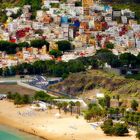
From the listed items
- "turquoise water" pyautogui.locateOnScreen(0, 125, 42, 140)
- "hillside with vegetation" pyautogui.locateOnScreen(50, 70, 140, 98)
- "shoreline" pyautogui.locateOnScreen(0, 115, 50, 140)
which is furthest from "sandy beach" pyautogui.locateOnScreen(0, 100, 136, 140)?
"hillside with vegetation" pyautogui.locateOnScreen(50, 70, 140, 98)

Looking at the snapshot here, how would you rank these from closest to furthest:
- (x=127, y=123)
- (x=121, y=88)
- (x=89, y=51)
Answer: (x=127, y=123) < (x=121, y=88) < (x=89, y=51)

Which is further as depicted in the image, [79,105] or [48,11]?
→ [48,11]

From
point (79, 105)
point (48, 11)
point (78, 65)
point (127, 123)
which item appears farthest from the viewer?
point (48, 11)

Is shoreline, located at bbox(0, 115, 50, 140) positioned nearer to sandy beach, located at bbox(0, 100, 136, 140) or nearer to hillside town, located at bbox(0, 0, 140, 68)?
sandy beach, located at bbox(0, 100, 136, 140)

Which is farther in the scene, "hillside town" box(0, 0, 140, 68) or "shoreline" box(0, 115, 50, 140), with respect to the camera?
"hillside town" box(0, 0, 140, 68)

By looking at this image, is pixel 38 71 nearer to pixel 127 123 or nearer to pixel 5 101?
pixel 5 101

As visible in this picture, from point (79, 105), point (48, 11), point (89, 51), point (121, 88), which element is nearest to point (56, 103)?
point (79, 105)
